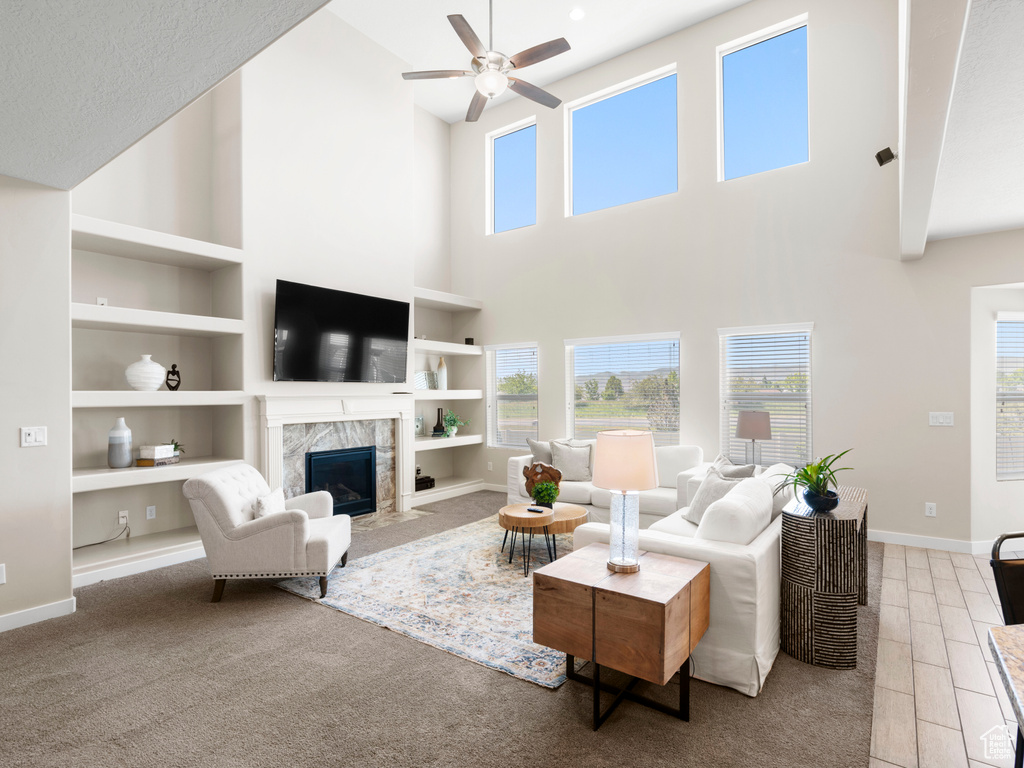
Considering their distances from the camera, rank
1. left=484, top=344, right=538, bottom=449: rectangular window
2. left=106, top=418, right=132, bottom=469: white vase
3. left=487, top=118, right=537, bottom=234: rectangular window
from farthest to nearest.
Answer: left=487, top=118, right=537, bottom=234: rectangular window
left=484, top=344, right=538, bottom=449: rectangular window
left=106, top=418, right=132, bottom=469: white vase

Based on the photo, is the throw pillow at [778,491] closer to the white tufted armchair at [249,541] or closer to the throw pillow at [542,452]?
the throw pillow at [542,452]

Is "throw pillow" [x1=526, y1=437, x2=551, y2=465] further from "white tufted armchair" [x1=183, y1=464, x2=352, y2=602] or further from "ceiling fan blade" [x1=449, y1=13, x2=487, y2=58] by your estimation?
"ceiling fan blade" [x1=449, y1=13, x2=487, y2=58]

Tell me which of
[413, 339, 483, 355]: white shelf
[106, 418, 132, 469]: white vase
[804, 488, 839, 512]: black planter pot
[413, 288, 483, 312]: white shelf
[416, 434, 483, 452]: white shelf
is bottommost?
[416, 434, 483, 452]: white shelf

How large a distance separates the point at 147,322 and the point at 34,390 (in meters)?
1.09

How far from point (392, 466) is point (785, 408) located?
13.8ft

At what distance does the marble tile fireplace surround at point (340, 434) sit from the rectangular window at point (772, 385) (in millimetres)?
3532

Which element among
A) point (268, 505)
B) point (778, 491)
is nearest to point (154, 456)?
point (268, 505)

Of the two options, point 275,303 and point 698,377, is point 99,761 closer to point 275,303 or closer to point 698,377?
point 275,303

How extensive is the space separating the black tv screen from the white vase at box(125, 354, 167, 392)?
0.91 metres

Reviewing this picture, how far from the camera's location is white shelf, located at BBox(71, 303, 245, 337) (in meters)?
3.79

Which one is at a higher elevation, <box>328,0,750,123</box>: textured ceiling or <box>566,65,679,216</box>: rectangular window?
<box>328,0,750,123</box>: textured ceiling

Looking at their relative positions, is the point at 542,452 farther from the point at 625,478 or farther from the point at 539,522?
the point at 625,478

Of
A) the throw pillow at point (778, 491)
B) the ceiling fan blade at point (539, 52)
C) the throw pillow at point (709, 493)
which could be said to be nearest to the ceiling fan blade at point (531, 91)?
the ceiling fan blade at point (539, 52)

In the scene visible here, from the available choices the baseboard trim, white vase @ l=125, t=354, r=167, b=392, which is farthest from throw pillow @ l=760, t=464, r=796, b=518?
white vase @ l=125, t=354, r=167, b=392
